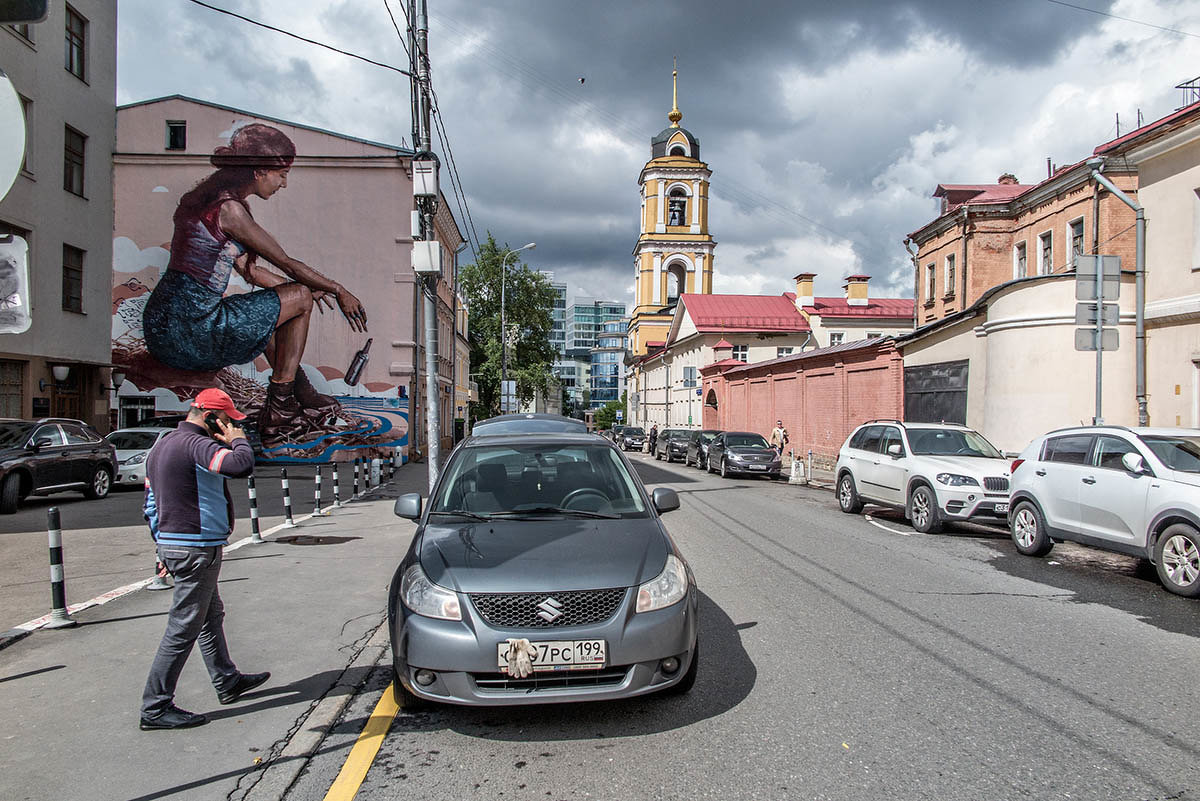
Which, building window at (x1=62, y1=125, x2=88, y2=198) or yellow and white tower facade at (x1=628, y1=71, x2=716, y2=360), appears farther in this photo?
yellow and white tower facade at (x1=628, y1=71, x2=716, y2=360)

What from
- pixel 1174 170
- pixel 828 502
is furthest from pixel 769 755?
pixel 1174 170

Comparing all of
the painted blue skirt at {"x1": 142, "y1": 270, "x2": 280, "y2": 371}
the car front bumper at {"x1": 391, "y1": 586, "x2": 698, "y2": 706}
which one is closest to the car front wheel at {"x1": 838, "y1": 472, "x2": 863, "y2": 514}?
the car front bumper at {"x1": 391, "y1": 586, "x2": 698, "y2": 706}

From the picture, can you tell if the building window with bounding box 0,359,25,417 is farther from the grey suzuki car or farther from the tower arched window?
the tower arched window

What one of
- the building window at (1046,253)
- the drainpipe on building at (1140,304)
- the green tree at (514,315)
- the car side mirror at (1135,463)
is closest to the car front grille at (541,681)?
the car side mirror at (1135,463)

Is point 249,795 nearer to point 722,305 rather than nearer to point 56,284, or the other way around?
point 56,284

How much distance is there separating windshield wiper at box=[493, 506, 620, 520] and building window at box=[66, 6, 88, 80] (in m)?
23.9

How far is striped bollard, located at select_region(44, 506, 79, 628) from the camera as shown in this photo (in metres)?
5.92

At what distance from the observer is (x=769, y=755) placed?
3.68 meters

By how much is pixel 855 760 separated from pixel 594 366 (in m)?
164

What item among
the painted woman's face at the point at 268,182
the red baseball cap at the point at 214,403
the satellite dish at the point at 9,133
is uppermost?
the painted woman's face at the point at 268,182

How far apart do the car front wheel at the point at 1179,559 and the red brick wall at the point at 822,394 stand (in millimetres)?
15989

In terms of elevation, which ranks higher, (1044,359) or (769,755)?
(1044,359)

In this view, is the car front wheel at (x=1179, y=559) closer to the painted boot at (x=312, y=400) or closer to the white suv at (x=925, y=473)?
the white suv at (x=925, y=473)

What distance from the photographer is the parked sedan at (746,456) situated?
80.5 feet
